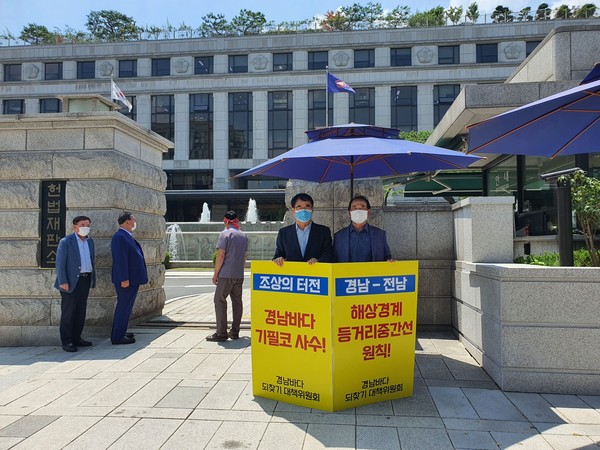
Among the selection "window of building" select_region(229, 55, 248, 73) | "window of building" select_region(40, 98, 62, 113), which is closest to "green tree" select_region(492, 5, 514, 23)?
"window of building" select_region(229, 55, 248, 73)

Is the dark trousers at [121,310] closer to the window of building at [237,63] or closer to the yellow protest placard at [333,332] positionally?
the yellow protest placard at [333,332]

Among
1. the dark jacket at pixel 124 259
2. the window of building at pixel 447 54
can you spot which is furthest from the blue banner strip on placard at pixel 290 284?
the window of building at pixel 447 54

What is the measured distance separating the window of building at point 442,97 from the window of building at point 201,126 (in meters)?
22.1

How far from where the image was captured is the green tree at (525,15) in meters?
45.2

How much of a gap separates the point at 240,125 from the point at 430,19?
72.5 ft

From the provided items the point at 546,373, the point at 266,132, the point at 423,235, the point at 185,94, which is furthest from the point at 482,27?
the point at 546,373

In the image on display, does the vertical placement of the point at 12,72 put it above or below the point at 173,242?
above

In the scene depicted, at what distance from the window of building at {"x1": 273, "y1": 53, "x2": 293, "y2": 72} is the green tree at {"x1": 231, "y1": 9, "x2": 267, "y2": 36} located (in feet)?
17.9

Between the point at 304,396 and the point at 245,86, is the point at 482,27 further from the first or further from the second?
the point at 304,396

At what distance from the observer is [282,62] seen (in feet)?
157

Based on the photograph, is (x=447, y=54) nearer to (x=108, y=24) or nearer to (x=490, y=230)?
(x=108, y=24)

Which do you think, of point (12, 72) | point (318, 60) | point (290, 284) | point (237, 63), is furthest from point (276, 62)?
point (290, 284)

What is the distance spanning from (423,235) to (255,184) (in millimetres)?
40375

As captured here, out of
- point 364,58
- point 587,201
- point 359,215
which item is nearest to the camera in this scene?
point 359,215
